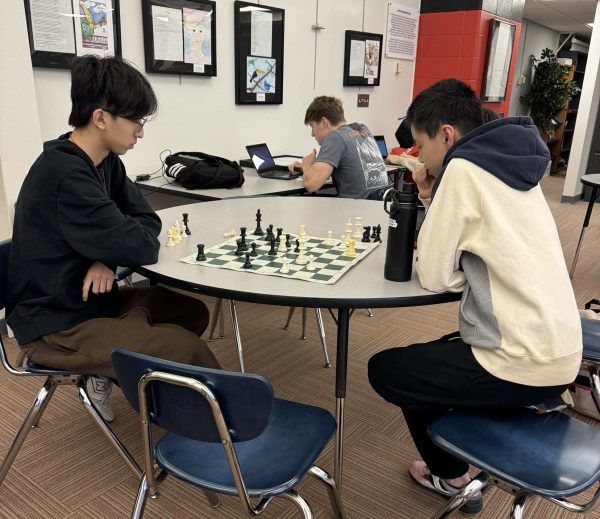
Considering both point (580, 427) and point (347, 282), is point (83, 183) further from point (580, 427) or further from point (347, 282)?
point (580, 427)

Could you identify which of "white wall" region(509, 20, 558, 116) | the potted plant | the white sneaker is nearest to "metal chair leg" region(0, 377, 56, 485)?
the white sneaker

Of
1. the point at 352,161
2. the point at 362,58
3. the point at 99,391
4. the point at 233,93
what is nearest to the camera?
the point at 99,391

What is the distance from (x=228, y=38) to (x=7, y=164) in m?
1.83

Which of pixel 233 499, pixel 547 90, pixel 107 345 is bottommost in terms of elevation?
pixel 233 499

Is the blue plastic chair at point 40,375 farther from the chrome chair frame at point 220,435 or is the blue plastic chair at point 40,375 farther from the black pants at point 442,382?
the black pants at point 442,382

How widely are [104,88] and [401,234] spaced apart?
3.04ft

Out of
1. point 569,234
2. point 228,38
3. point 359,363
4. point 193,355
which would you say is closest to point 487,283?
point 193,355

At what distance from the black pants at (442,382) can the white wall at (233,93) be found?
2407 millimetres

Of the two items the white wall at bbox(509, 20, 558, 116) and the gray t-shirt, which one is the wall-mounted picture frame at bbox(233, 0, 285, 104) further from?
the white wall at bbox(509, 20, 558, 116)

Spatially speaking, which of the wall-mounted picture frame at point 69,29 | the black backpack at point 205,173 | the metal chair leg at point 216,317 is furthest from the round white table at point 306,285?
the wall-mounted picture frame at point 69,29

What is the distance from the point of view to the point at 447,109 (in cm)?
141

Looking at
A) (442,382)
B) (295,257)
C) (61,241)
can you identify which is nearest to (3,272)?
(61,241)

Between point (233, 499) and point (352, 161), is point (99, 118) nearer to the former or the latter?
point (233, 499)

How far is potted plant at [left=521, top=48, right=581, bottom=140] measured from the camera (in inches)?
335
